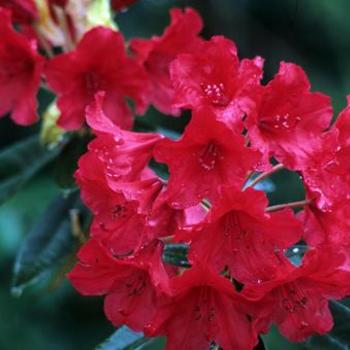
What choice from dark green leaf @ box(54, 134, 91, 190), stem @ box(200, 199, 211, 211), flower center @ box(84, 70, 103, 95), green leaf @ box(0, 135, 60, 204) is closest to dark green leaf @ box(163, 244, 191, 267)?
stem @ box(200, 199, 211, 211)

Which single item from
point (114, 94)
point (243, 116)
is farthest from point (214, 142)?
point (114, 94)

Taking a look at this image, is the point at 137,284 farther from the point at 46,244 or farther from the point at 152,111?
the point at 152,111

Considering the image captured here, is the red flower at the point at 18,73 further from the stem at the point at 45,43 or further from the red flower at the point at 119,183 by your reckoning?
the red flower at the point at 119,183

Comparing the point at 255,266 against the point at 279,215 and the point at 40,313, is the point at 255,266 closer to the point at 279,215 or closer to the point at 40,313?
the point at 279,215

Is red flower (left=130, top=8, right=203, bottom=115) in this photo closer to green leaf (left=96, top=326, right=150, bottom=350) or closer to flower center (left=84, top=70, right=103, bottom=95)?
flower center (left=84, top=70, right=103, bottom=95)

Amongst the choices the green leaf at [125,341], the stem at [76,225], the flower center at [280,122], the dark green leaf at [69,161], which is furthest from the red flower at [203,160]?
the stem at [76,225]
